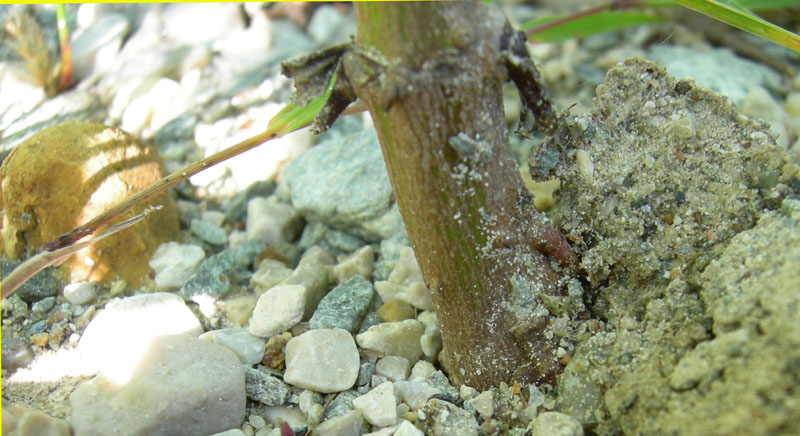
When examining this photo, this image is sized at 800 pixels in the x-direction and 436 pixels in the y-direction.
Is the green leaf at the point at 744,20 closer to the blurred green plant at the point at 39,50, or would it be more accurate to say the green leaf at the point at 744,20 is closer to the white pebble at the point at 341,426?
the white pebble at the point at 341,426

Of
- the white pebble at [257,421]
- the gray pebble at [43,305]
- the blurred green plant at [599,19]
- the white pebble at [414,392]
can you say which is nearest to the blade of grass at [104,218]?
the gray pebble at [43,305]

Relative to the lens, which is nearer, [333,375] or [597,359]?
[597,359]

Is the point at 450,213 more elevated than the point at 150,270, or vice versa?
the point at 450,213

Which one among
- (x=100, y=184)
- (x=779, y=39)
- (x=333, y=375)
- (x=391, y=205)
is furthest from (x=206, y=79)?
(x=779, y=39)

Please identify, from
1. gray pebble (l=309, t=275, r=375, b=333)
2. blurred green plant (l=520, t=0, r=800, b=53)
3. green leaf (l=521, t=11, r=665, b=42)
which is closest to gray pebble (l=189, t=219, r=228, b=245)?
gray pebble (l=309, t=275, r=375, b=333)

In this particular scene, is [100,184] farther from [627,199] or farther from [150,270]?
[627,199]

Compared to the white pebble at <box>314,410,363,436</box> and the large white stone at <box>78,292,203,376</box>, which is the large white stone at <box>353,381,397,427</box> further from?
the large white stone at <box>78,292,203,376</box>
